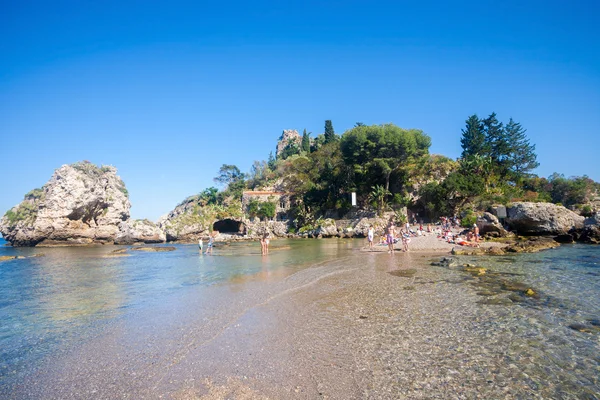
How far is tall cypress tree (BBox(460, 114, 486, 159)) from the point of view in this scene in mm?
58597

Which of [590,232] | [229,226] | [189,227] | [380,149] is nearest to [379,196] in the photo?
[380,149]

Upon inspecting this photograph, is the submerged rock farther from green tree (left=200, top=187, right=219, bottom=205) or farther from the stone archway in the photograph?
green tree (left=200, top=187, right=219, bottom=205)

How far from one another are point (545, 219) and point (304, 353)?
3403 cm

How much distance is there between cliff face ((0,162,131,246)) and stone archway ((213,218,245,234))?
1894 cm

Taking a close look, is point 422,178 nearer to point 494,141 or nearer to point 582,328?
point 494,141

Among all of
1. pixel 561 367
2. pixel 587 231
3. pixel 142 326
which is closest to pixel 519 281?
pixel 561 367

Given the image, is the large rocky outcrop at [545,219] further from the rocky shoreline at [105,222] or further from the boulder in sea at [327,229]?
the boulder in sea at [327,229]

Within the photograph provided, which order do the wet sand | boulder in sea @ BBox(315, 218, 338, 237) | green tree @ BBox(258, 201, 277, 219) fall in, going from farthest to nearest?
green tree @ BBox(258, 201, 277, 219), boulder in sea @ BBox(315, 218, 338, 237), the wet sand

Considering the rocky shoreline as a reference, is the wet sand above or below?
below

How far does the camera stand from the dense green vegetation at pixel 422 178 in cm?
4772

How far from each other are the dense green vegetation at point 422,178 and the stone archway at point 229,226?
14.2 feet

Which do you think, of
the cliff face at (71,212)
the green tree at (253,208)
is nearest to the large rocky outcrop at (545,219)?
the green tree at (253,208)

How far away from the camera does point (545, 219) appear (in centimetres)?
3056

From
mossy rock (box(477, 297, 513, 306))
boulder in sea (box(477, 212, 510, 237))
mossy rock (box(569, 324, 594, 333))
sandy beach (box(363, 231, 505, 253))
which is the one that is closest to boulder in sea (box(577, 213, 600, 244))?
boulder in sea (box(477, 212, 510, 237))
